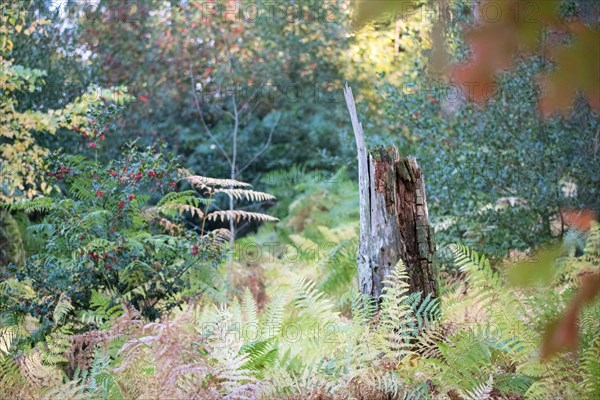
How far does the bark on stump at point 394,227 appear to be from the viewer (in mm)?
4547

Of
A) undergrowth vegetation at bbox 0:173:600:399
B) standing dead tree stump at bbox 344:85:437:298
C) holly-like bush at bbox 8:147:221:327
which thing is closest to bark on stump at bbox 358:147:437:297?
standing dead tree stump at bbox 344:85:437:298

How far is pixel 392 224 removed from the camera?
4562mm

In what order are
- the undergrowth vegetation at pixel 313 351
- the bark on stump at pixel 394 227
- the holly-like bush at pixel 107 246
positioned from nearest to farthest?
1. the undergrowth vegetation at pixel 313 351
2. the bark on stump at pixel 394 227
3. the holly-like bush at pixel 107 246

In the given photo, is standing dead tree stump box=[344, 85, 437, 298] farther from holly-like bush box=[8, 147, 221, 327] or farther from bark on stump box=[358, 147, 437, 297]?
holly-like bush box=[8, 147, 221, 327]

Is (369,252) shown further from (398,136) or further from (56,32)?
(56,32)

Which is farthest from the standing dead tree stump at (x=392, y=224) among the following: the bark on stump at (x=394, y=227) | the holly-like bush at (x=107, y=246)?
the holly-like bush at (x=107, y=246)

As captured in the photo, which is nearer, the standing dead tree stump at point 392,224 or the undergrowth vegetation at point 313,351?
the undergrowth vegetation at point 313,351

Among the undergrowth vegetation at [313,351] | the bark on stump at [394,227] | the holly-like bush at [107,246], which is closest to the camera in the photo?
the undergrowth vegetation at [313,351]

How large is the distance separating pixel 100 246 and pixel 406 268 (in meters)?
1.92

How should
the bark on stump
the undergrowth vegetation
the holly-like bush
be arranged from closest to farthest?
1. the undergrowth vegetation
2. the bark on stump
3. the holly-like bush

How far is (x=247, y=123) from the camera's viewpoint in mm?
11977

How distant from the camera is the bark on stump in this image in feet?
14.9

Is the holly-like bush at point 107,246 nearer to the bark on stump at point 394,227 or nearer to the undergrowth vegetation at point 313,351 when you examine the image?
the undergrowth vegetation at point 313,351

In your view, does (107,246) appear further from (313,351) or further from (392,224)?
(392,224)
